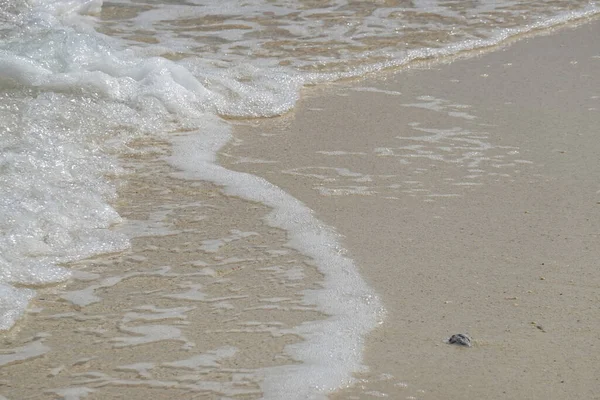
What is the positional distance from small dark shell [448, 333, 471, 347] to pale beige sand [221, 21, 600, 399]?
0.03 metres

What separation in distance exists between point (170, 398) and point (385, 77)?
377 centimetres

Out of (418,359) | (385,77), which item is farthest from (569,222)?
(385,77)

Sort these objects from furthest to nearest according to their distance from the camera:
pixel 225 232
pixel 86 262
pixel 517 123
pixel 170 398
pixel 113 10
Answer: pixel 113 10 → pixel 517 123 → pixel 225 232 → pixel 86 262 → pixel 170 398

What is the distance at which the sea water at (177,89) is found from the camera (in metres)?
3.16

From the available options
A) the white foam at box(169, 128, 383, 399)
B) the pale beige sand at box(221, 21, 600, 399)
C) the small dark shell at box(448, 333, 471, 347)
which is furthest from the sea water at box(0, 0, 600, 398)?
the small dark shell at box(448, 333, 471, 347)

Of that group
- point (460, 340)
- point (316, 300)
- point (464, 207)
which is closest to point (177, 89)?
point (464, 207)

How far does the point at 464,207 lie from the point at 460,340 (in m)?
1.14

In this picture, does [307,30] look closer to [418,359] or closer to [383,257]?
[383,257]

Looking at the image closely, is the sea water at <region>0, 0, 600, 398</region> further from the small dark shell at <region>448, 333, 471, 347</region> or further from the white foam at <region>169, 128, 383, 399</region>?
the small dark shell at <region>448, 333, 471, 347</region>

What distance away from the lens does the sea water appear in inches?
124

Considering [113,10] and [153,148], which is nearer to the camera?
[153,148]

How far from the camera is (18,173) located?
3756 millimetres

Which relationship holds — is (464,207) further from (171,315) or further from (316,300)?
(171,315)

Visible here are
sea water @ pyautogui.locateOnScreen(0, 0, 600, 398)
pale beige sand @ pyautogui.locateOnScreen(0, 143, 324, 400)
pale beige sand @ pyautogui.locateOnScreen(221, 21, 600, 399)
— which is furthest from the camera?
sea water @ pyautogui.locateOnScreen(0, 0, 600, 398)
